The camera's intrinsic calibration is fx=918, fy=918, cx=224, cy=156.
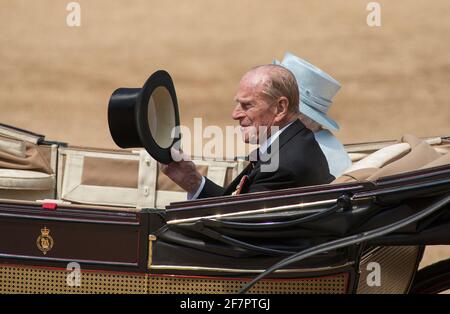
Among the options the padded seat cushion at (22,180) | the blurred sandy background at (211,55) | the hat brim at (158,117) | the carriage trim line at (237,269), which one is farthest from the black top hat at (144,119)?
the blurred sandy background at (211,55)

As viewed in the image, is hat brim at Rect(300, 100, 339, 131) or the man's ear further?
hat brim at Rect(300, 100, 339, 131)

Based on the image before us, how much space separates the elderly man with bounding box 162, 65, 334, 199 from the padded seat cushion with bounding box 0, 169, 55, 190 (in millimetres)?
1521

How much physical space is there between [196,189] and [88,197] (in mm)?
1532

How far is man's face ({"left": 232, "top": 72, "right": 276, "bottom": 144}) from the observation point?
353 centimetres

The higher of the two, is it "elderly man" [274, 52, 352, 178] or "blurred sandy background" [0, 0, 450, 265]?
"blurred sandy background" [0, 0, 450, 265]

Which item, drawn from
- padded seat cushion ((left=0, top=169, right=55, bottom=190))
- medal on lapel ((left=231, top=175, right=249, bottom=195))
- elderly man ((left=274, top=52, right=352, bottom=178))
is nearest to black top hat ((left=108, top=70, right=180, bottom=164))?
medal on lapel ((left=231, top=175, right=249, bottom=195))

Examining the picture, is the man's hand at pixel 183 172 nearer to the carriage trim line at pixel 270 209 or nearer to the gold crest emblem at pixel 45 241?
the carriage trim line at pixel 270 209

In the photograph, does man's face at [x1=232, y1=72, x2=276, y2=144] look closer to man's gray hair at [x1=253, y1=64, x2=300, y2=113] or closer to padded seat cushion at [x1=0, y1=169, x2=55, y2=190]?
man's gray hair at [x1=253, y1=64, x2=300, y2=113]

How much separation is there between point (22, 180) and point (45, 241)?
171 centimetres

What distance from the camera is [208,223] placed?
10.3 ft


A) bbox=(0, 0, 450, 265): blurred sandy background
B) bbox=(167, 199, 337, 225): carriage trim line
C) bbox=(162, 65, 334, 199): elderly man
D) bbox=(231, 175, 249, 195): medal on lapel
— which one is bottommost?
bbox=(167, 199, 337, 225): carriage trim line

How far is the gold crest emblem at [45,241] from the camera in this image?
3248 mm

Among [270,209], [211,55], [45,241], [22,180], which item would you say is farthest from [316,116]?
[211,55]

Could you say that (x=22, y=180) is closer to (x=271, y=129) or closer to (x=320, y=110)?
(x=320, y=110)
